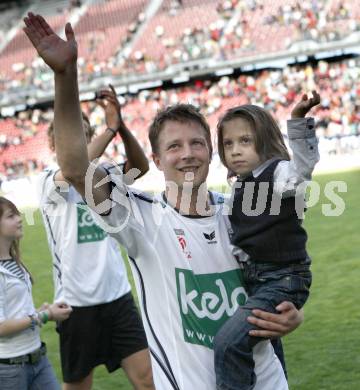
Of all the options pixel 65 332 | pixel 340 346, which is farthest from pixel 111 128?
pixel 340 346

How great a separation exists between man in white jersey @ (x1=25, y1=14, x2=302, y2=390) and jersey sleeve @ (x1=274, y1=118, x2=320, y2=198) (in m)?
0.32

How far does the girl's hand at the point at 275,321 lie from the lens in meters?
2.73

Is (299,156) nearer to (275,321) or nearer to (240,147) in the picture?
(240,147)

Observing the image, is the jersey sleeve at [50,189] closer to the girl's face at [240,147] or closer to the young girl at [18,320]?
the young girl at [18,320]

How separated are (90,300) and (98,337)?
0.26 m

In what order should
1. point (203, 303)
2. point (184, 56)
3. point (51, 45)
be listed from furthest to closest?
point (184, 56), point (203, 303), point (51, 45)

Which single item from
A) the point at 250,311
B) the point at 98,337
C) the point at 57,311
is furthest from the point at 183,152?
the point at 98,337

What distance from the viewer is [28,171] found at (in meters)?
33.8

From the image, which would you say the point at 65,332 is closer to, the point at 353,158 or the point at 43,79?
the point at 353,158

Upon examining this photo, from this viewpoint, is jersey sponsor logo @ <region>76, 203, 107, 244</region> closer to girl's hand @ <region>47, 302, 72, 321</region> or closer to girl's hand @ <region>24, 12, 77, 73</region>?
girl's hand @ <region>47, 302, 72, 321</region>

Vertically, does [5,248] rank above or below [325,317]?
above

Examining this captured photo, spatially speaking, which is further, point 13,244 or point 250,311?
point 13,244

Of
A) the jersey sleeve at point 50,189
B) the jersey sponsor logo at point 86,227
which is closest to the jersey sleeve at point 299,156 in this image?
the jersey sleeve at point 50,189

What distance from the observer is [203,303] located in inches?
107
